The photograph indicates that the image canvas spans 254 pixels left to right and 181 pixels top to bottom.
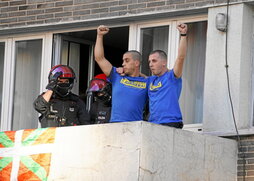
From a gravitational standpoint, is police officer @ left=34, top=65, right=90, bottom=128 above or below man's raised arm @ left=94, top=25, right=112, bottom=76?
below

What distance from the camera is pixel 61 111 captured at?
1270 cm

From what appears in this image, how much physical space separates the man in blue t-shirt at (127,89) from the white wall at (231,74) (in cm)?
117

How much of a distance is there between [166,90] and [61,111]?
1930mm

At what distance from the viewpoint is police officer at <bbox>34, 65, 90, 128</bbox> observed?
12.7 meters

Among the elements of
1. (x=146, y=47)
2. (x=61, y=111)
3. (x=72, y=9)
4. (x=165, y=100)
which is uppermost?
(x=72, y=9)

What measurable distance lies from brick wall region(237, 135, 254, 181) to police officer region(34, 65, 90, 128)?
226cm

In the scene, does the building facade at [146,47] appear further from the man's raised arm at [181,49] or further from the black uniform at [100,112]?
the man's raised arm at [181,49]

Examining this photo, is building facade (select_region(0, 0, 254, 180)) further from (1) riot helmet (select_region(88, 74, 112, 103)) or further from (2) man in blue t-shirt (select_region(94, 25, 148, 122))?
(2) man in blue t-shirt (select_region(94, 25, 148, 122))

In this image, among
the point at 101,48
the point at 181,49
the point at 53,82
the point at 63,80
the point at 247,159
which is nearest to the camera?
the point at 181,49

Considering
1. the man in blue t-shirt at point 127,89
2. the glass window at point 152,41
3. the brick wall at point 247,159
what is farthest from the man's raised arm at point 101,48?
the brick wall at point 247,159

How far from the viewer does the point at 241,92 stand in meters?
12.3

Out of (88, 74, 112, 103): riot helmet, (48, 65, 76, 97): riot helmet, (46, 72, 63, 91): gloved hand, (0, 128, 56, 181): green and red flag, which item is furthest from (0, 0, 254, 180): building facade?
(0, 128, 56, 181): green and red flag

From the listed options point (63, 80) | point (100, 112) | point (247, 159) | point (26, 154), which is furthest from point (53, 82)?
point (247, 159)

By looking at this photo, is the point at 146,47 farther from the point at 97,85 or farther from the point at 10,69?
the point at 10,69
